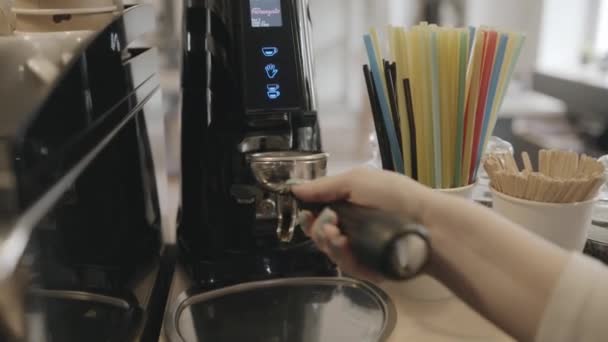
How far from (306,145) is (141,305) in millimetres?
225

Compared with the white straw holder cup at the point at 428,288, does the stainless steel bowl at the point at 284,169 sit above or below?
above

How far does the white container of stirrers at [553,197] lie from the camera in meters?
0.51

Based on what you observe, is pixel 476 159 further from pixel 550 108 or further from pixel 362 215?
pixel 550 108

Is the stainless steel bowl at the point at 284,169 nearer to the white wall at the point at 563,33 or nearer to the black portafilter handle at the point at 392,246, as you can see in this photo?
the black portafilter handle at the point at 392,246

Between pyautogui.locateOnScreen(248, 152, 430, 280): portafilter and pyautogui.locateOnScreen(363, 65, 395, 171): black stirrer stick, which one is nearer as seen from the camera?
pyautogui.locateOnScreen(248, 152, 430, 280): portafilter

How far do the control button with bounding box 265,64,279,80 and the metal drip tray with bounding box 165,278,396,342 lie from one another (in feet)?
0.68

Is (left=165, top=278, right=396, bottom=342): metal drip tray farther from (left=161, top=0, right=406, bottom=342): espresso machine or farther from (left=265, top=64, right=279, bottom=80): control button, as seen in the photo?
(left=265, top=64, right=279, bottom=80): control button

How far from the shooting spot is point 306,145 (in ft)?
1.91

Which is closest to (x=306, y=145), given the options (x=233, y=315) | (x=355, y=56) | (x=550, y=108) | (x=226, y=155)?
(x=226, y=155)

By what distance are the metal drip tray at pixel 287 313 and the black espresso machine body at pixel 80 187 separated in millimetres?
46

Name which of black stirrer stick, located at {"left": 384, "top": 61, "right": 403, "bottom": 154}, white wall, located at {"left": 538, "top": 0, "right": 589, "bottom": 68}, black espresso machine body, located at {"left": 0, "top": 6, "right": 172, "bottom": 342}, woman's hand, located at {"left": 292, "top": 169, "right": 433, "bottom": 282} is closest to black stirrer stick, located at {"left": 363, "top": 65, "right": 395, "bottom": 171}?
black stirrer stick, located at {"left": 384, "top": 61, "right": 403, "bottom": 154}

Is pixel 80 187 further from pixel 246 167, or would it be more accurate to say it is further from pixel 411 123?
pixel 411 123

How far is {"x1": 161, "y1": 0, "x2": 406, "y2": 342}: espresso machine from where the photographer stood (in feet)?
1.76

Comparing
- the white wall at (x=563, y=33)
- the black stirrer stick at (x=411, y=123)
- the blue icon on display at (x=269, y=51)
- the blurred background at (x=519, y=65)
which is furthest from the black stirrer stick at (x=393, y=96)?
the white wall at (x=563, y=33)
